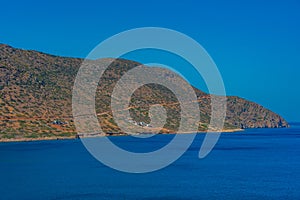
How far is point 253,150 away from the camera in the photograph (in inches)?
5979

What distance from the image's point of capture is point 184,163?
114 m

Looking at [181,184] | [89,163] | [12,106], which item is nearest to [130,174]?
[181,184]

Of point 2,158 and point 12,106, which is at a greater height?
point 12,106

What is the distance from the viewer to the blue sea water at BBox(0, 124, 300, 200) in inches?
2830

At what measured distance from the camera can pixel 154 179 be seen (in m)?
86.6

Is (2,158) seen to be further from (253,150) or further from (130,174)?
(253,150)

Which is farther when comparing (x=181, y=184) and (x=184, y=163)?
(x=184, y=163)

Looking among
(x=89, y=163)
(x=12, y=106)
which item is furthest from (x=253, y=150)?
(x=12, y=106)

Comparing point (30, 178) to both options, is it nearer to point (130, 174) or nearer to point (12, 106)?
point (130, 174)

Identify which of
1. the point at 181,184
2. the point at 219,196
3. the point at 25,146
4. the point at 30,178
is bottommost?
the point at 219,196

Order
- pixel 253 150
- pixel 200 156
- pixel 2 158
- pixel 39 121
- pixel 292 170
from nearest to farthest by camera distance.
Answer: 1. pixel 292 170
2. pixel 2 158
3. pixel 200 156
4. pixel 253 150
5. pixel 39 121

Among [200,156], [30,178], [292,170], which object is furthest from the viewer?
[200,156]

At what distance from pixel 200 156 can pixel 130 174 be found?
43.5 metres

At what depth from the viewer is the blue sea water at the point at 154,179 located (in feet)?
236
